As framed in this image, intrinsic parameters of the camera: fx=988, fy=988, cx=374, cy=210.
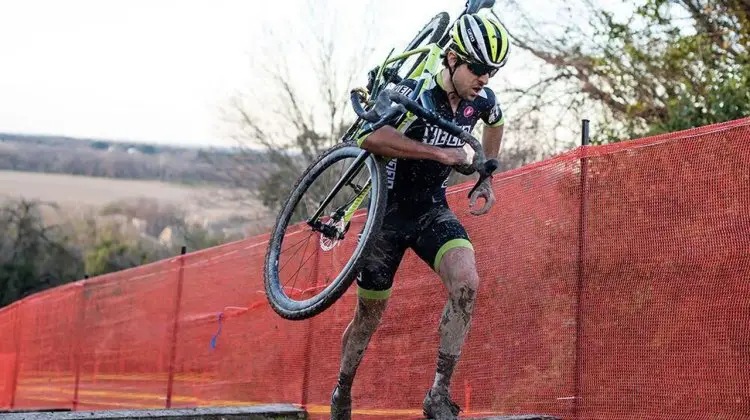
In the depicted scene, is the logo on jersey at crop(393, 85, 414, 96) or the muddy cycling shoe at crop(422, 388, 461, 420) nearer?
the muddy cycling shoe at crop(422, 388, 461, 420)

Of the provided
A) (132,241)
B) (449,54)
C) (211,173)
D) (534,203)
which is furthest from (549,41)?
(132,241)

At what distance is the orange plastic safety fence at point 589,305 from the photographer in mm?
4930

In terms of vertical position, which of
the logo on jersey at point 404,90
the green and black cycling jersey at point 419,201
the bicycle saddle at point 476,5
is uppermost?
the bicycle saddle at point 476,5

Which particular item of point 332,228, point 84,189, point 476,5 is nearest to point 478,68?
point 476,5

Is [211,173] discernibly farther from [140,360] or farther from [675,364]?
[675,364]

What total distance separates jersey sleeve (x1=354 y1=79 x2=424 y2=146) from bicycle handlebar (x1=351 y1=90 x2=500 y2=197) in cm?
6

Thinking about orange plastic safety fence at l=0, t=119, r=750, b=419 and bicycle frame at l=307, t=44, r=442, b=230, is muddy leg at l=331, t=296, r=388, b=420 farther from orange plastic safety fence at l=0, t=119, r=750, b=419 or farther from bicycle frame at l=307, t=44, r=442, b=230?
orange plastic safety fence at l=0, t=119, r=750, b=419

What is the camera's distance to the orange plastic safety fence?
4930 millimetres

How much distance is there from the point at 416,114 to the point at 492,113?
64cm

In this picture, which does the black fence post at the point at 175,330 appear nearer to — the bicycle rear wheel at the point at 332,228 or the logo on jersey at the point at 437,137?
the bicycle rear wheel at the point at 332,228

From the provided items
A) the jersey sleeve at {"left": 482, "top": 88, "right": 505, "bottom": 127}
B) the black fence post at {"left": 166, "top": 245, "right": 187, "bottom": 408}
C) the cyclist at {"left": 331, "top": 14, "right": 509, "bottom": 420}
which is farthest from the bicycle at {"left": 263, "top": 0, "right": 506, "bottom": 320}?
the black fence post at {"left": 166, "top": 245, "right": 187, "bottom": 408}

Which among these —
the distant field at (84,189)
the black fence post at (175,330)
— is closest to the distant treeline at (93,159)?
the distant field at (84,189)

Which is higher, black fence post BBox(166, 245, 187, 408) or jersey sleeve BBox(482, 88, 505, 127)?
jersey sleeve BBox(482, 88, 505, 127)

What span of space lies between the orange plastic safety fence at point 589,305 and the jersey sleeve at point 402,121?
1.28 m
